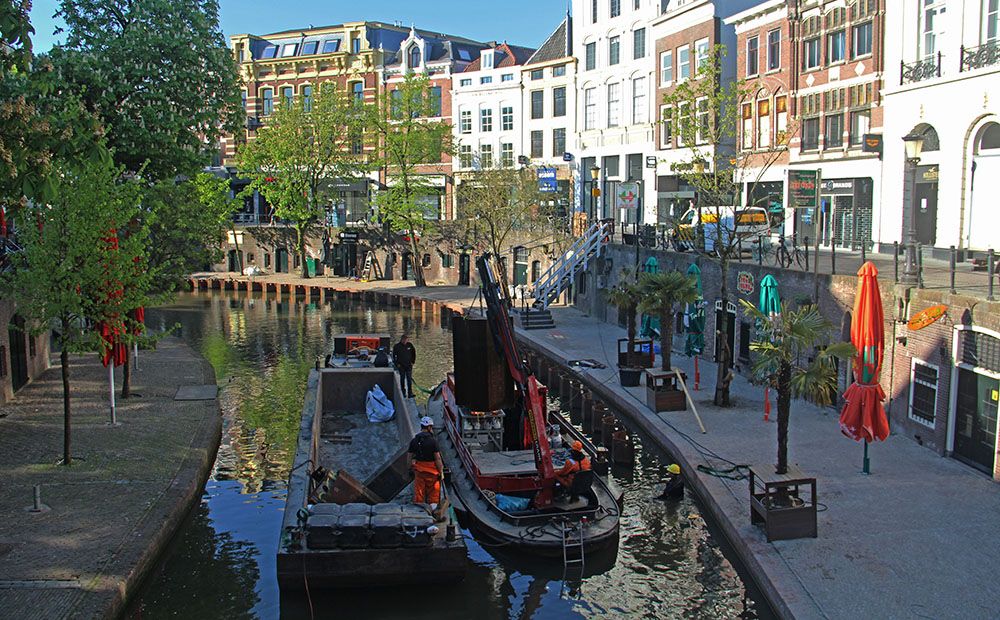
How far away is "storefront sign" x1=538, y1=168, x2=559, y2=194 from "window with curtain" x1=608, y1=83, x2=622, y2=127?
5.60m

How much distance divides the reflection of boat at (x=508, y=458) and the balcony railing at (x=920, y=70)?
62.5ft

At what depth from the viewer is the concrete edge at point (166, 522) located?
15.0m

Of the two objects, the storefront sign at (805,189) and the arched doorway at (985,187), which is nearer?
the storefront sign at (805,189)

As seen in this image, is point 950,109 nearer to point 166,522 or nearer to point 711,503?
point 711,503

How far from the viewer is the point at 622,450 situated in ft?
77.2


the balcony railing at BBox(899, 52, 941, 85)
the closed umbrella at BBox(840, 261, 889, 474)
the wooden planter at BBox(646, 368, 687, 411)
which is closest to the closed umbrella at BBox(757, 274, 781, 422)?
the wooden planter at BBox(646, 368, 687, 411)

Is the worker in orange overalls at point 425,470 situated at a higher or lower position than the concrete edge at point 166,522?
higher

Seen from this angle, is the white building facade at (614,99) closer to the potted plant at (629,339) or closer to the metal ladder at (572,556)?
the potted plant at (629,339)

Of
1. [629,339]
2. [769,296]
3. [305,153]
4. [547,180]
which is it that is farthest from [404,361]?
[305,153]

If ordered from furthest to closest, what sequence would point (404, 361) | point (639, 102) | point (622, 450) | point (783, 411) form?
point (639, 102) → point (404, 361) → point (622, 450) → point (783, 411)

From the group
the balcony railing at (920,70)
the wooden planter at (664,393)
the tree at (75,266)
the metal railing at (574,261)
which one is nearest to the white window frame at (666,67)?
the metal railing at (574,261)

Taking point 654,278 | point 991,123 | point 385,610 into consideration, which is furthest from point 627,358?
point 385,610

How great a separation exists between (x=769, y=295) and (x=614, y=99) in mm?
35615

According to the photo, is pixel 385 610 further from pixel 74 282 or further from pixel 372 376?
pixel 372 376
